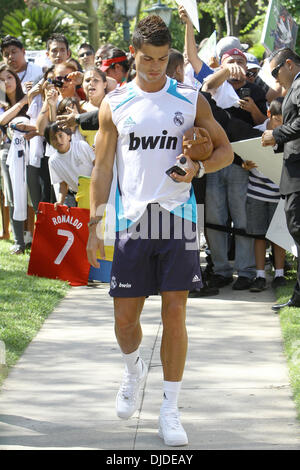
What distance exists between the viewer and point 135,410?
15.5ft

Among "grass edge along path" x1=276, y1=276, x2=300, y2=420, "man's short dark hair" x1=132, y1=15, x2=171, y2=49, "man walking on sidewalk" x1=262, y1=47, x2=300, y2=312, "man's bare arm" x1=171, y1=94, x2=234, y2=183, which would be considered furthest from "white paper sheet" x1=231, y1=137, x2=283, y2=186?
"man's short dark hair" x1=132, y1=15, x2=171, y2=49

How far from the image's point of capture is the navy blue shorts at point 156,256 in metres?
4.41

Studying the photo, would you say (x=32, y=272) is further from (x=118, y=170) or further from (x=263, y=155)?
(x=118, y=170)

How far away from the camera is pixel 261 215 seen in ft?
27.3

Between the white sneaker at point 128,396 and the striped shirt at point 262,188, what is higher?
the white sneaker at point 128,396

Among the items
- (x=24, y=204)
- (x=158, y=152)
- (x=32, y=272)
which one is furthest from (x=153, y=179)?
(x=24, y=204)

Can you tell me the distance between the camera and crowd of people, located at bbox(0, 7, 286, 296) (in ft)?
26.9

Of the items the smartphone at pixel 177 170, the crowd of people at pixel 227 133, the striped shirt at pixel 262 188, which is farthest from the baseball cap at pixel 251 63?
the smartphone at pixel 177 170

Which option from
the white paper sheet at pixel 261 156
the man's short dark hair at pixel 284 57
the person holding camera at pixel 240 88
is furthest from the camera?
the person holding camera at pixel 240 88

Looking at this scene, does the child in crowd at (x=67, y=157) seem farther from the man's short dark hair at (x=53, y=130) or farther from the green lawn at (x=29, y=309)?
the green lawn at (x=29, y=309)

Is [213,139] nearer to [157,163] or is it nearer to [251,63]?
[157,163]

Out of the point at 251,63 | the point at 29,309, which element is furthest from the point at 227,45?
the point at 29,309

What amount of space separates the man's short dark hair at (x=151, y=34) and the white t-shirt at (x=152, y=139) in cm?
24

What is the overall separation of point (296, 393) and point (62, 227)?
4168 mm
